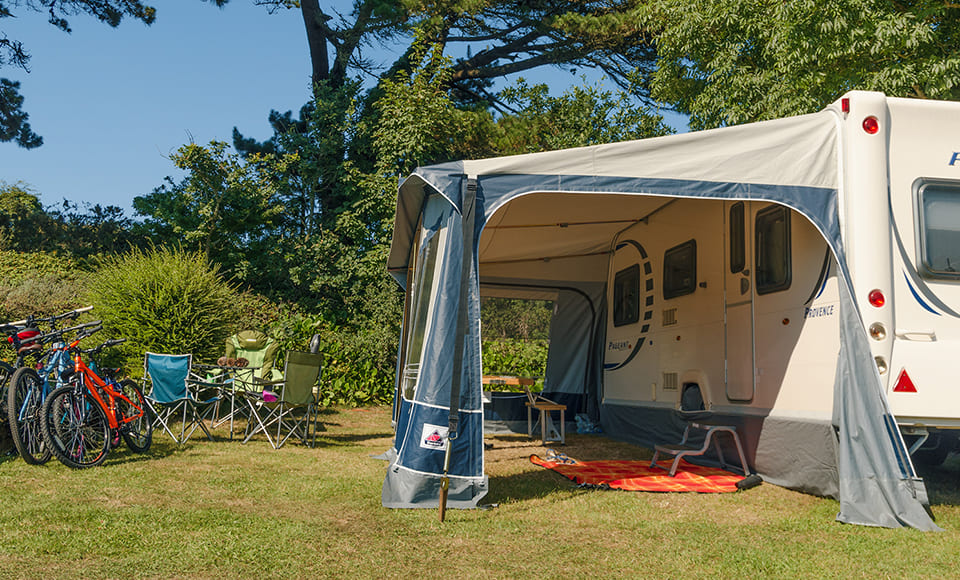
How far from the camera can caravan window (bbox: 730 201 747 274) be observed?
17.4 feet

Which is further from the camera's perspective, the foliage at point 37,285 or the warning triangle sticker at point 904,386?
the foliage at point 37,285

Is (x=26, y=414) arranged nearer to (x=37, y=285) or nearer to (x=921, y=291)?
(x=921, y=291)

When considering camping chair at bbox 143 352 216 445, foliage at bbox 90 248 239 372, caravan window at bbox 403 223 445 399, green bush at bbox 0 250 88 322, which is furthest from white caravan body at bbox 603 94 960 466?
green bush at bbox 0 250 88 322

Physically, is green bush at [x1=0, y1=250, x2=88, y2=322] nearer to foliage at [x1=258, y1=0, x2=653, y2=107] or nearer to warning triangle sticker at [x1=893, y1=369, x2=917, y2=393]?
foliage at [x1=258, y1=0, x2=653, y2=107]

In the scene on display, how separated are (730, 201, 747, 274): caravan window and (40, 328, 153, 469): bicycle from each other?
14.9ft

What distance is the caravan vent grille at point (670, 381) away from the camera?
245 inches

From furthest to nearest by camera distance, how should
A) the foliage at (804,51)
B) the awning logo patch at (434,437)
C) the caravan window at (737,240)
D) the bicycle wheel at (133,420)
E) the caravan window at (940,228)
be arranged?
the foliage at (804,51), the bicycle wheel at (133,420), the caravan window at (737,240), the caravan window at (940,228), the awning logo patch at (434,437)

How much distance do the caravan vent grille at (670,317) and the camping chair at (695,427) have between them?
0.58 metres

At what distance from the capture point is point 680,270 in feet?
20.5

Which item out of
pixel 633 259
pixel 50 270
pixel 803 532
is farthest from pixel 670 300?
pixel 50 270

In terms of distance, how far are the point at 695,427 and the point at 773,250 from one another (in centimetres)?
159

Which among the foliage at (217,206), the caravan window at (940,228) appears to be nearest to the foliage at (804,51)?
the caravan window at (940,228)

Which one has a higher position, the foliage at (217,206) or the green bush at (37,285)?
the foliage at (217,206)

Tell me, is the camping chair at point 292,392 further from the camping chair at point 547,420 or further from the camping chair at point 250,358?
the camping chair at point 547,420
